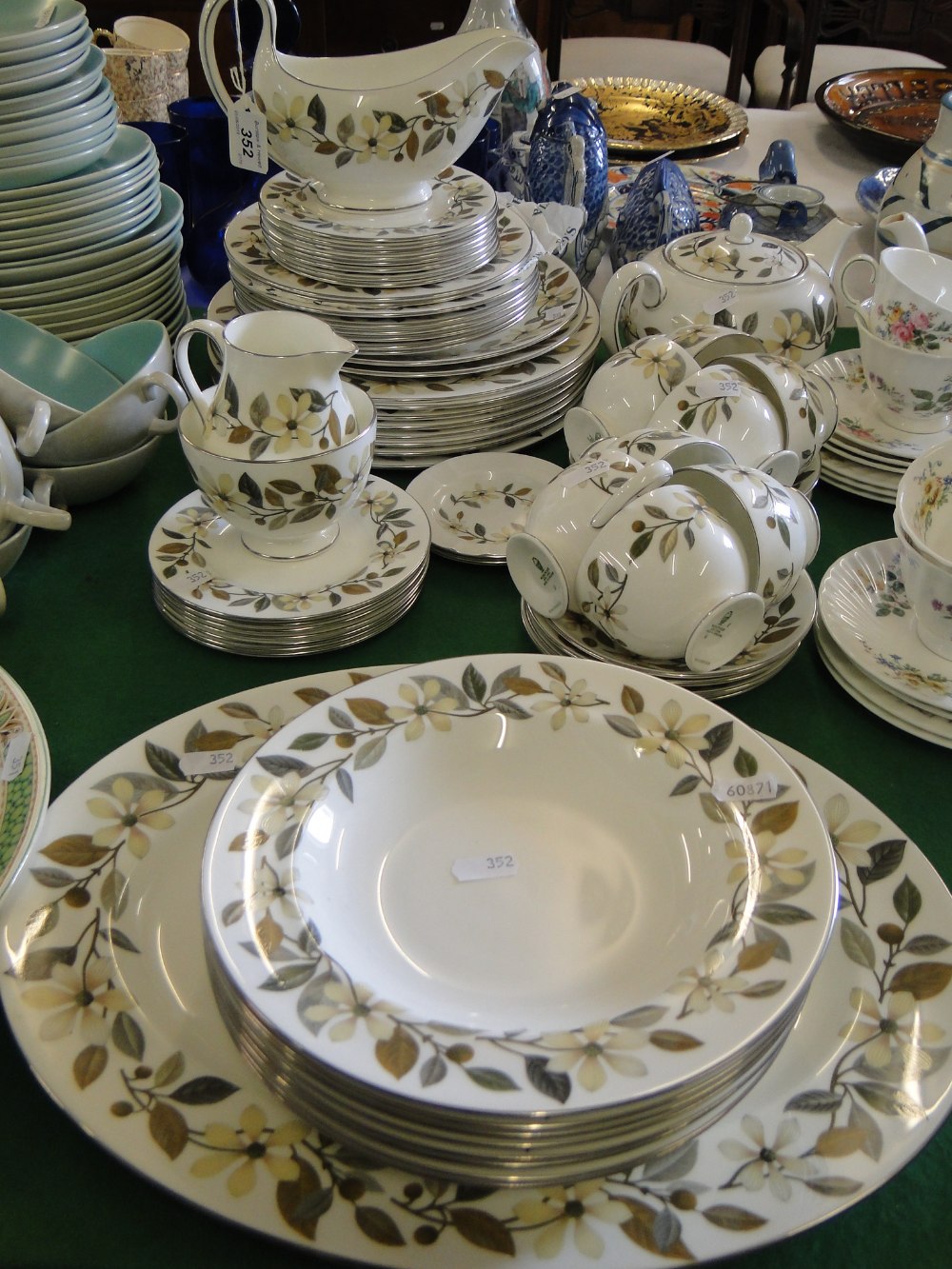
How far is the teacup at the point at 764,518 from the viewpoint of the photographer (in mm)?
682

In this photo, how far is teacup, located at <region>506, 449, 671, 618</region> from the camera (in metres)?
0.68

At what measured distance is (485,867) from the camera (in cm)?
53

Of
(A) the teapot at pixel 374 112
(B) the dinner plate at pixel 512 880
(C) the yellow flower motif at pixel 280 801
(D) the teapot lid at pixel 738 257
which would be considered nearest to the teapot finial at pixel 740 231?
(D) the teapot lid at pixel 738 257

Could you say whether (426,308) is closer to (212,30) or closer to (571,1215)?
(212,30)

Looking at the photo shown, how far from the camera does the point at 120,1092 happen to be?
0.45m

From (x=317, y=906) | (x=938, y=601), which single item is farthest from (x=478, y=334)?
(x=317, y=906)

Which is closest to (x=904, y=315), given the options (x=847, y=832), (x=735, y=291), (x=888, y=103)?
(x=735, y=291)

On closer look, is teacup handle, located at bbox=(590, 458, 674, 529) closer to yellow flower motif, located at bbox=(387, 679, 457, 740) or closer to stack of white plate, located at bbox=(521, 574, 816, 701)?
stack of white plate, located at bbox=(521, 574, 816, 701)

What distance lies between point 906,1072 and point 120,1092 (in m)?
0.33

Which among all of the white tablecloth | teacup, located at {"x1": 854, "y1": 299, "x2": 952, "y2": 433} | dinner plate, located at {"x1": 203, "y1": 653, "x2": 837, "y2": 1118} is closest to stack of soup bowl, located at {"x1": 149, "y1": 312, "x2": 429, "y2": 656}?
dinner plate, located at {"x1": 203, "y1": 653, "x2": 837, "y2": 1118}

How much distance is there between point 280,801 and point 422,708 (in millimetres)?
94

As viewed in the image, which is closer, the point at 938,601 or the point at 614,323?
the point at 938,601

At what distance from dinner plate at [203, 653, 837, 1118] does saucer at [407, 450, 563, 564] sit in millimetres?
280

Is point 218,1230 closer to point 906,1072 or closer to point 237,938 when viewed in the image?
point 237,938
